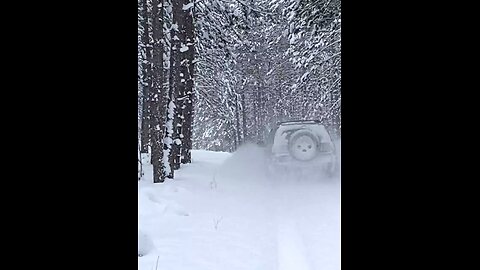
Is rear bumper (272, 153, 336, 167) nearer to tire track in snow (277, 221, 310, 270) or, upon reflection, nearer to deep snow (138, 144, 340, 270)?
deep snow (138, 144, 340, 270)

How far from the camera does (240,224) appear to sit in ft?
26.5

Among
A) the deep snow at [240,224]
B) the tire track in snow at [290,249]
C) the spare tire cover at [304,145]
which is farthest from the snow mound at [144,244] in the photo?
the spare tire cover at [304,145]

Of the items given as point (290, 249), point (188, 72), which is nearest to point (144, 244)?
point (290, 249)

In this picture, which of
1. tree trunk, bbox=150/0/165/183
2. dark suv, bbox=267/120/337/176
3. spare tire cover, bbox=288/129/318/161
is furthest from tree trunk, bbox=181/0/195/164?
spare tire cover, bbox=288/129/318/161

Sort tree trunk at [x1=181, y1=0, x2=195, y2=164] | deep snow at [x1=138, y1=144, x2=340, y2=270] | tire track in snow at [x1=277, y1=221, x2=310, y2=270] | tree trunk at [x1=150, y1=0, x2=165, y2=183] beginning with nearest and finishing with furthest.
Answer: tire track in snow at [x1=277, y1=221, x2=310, y2=270] < deep snow at [x1=138, y1=144, x2=340, y2=270] < tree trunk at [x1=150, y1=0, x2=165, y2=183] < tree trunk at [x1=181, y1=0, x2=195, y2=164]

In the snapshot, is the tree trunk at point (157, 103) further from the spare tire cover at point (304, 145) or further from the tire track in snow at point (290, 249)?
the tire track in snow at point (290, 249)

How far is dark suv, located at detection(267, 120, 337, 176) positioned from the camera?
39.8 ft

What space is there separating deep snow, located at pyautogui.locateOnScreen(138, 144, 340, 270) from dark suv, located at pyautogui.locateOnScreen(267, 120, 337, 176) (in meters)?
0.38

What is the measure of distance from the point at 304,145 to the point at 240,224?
453cm

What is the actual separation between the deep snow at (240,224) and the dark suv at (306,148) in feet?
1.24
